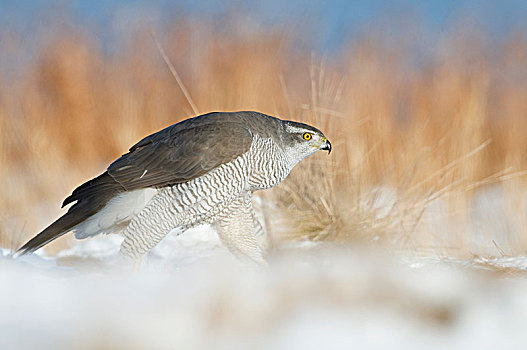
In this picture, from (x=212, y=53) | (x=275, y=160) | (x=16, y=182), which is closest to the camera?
(x=275, y=160)

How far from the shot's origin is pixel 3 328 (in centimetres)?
233

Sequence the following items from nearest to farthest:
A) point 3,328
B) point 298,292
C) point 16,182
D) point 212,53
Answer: point 3,328 < point 298,292 < point 16,182 < point 212,53

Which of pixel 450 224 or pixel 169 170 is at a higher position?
pixel 169 170

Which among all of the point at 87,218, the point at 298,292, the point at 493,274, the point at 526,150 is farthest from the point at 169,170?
the point at 526,150

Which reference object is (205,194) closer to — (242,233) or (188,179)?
(188,179)

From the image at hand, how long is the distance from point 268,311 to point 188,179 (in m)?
1.35

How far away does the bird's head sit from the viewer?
3941 mm

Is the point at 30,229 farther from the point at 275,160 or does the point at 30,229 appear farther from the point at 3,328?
the point at 3,328

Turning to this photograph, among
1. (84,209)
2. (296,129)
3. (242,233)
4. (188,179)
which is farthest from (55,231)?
(296,129)

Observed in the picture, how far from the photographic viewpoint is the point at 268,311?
258 centimetres

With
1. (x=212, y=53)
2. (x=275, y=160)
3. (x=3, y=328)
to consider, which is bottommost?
(x=3, y=328)

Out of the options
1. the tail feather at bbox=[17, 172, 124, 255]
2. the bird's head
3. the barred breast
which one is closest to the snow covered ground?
the barred breast

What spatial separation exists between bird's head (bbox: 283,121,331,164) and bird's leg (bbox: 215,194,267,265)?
0.42 m

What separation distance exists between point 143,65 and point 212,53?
906 mm
